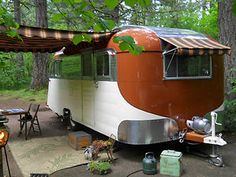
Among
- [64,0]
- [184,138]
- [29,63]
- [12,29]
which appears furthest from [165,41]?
[29,63]

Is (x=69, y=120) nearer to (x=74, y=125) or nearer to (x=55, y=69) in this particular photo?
(x=74, y=125)

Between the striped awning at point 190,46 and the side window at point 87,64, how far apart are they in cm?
201

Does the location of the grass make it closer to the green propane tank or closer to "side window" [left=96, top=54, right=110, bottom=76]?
"side window" [left=96, top=54, right=110, bottom=76]

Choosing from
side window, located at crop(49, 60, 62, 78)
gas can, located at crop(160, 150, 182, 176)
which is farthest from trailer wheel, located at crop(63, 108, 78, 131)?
gas can, located at crop(160, 150, 182, 176)

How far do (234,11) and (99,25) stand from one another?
0.98m

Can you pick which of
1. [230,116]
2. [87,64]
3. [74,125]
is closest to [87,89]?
[87,64]

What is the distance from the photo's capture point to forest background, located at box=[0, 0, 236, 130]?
231cm

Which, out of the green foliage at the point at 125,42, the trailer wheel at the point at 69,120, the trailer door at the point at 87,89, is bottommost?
the trailer wheel at the point at 69,120

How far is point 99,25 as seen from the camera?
2.26 metres

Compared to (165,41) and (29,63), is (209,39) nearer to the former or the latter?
(165,41)

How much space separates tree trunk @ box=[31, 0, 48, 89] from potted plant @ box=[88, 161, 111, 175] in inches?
441

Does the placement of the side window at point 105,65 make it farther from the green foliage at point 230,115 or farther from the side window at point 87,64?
the green foliage at point 230,115

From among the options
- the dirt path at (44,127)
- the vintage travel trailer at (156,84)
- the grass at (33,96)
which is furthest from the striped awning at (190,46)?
the grass at (33,96)

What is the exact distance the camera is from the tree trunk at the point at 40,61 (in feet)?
50.3
